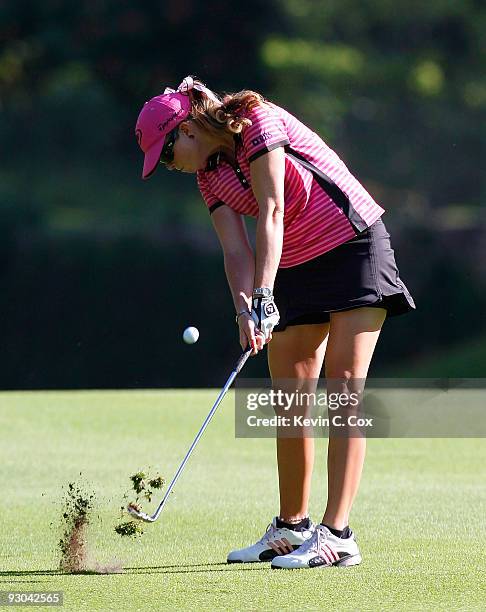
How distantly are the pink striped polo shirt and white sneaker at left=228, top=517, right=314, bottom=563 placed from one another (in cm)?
85

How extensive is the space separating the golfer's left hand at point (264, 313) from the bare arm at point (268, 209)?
0.05 metres

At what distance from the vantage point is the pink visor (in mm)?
3916

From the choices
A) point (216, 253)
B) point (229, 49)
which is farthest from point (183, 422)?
point (229, 49)

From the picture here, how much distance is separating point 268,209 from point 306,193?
218 mm

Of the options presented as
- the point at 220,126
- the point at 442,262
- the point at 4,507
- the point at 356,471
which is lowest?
the point at 442,262

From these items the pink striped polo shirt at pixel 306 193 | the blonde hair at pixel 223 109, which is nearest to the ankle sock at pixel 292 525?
the pink striped polo shirt at pixel 306 193

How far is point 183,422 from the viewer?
27.1 ft

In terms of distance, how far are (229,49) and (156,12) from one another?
1544mm

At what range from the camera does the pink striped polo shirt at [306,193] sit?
3994 mm

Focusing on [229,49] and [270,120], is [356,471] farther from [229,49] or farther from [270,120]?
[229,49]

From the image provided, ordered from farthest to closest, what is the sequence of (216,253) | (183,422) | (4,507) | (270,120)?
1. (216,253)
2. (183,422)
3. (4,507)
4. (270,120)

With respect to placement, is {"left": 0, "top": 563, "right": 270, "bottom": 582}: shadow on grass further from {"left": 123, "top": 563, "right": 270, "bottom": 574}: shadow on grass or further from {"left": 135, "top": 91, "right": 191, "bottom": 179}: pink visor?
{"left": 135, "top": 91, "right": 191, "bottom": 179}: pink visor

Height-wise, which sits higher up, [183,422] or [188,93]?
[188,93]

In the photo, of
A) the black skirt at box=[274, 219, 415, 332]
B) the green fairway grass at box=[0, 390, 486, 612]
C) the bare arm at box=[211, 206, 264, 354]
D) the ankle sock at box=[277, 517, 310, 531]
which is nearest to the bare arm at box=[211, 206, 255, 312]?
the bare arm at box=[211, 206, 264, 354]
